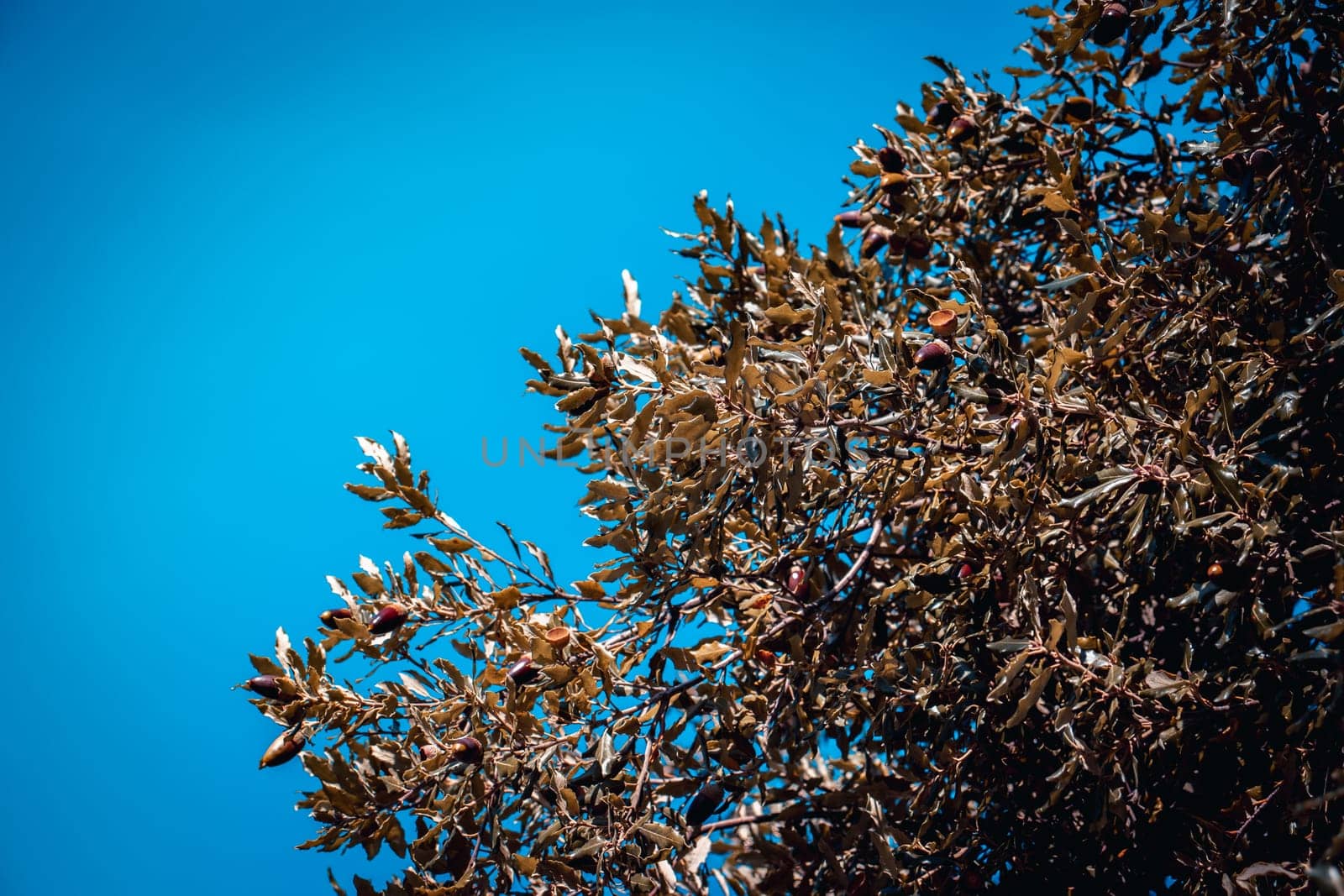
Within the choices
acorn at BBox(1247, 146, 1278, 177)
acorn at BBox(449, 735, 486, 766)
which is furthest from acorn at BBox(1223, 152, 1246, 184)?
acorn at BBox(449, 735, 486, 766)

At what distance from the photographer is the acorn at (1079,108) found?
Answer: 10.7 feet

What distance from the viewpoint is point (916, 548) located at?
3.74 m

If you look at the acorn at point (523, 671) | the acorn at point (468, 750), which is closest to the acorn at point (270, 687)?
the acorn at point (468, 750)

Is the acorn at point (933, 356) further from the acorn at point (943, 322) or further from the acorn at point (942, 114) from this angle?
the acorn at point (942, 114)

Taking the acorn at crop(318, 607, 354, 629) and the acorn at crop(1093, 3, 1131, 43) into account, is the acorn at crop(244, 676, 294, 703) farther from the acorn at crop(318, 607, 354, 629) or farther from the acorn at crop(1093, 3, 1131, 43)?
the acorn at crop(1093, 3, 1131, 43)

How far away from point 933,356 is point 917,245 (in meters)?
1.21

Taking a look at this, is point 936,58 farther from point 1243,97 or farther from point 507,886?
point 507,886

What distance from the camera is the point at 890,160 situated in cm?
323

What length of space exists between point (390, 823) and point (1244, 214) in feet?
8.99

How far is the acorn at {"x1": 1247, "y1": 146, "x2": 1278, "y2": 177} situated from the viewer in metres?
2.45

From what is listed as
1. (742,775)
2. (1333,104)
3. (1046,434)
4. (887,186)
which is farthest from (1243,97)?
(742,775)

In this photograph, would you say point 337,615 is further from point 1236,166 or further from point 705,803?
point 1236,166

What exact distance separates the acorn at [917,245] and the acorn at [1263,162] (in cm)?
101

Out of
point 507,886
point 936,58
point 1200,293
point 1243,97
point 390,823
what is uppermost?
point 936,58
